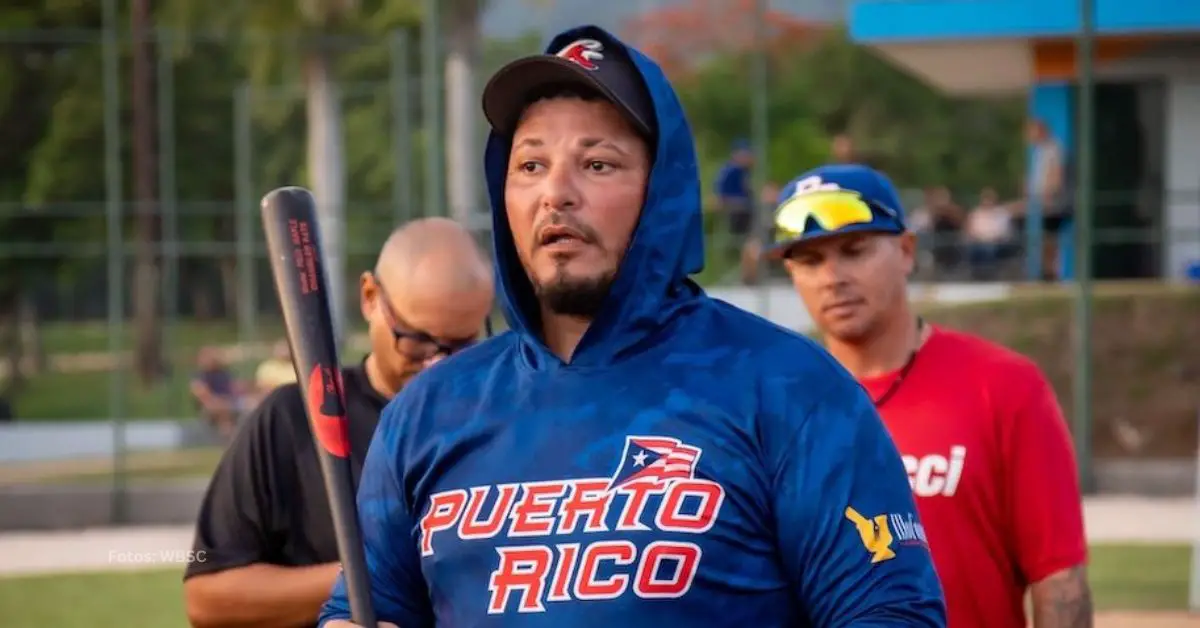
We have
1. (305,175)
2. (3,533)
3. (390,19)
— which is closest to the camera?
(3,533)

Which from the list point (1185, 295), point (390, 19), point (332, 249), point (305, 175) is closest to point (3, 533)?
point (332, 249)

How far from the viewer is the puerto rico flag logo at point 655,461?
2.77 m

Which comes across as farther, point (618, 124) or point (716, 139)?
point (716, 139)

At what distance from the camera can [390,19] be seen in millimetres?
44906

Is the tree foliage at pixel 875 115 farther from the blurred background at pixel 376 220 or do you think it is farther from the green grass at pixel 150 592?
the green grass at pixel 150 592

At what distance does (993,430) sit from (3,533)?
1483 centimetres

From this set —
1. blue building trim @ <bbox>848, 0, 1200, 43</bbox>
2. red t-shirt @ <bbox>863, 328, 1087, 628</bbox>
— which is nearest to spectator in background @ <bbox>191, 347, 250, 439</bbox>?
blue building trim @ <bbox>848, 0, 1200, 43</bbox>

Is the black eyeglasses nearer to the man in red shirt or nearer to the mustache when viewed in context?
the man in red shirt

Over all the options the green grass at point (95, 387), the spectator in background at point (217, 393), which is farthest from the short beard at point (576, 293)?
the green grass at point (95, 387)

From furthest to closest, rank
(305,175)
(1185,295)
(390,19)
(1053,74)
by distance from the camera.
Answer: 1. (390,19)
2. (305,175)
3. (1053,74)
4. (1185,295)

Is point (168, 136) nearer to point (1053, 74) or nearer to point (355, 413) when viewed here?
point (1053, 74)

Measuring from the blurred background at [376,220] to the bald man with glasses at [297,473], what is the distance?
7.31 m

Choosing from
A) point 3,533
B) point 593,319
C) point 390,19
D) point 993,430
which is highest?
point 390,19

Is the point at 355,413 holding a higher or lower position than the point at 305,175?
lower
